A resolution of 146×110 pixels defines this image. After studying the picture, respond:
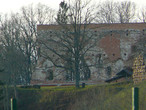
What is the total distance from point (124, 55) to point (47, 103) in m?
20.4

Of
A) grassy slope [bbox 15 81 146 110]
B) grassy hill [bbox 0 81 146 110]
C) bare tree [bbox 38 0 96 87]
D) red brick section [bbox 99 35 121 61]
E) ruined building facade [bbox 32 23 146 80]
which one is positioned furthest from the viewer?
red brick section [bbox 99 35 121 61]

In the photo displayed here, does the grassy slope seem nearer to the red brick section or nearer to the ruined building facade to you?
the ruined building facade

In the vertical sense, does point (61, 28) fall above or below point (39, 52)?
above

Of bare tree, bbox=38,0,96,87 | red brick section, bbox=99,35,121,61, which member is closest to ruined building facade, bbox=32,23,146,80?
red brick section, bbox=99,35,121,61

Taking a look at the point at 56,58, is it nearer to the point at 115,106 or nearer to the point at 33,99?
the point at 33,99

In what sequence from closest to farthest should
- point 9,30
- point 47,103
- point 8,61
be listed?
point 47,103
point 8,61
point 9,30

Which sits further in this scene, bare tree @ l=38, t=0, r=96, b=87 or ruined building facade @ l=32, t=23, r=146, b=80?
ruined building facade @ l=32, t=23, r=146, b=80

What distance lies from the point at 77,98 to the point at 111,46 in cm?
2283

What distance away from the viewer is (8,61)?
128 ft

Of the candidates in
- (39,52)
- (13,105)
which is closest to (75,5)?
(39,52)

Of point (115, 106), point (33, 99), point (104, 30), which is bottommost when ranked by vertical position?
point (33, 99)

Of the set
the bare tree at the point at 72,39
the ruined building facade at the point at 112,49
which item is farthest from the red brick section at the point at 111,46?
the bare tree at the point at 72,39

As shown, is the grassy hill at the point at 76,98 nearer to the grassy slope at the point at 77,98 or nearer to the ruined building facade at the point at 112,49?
the grassy slope at the point at 77,98

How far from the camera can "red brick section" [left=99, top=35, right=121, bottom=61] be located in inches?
1881
